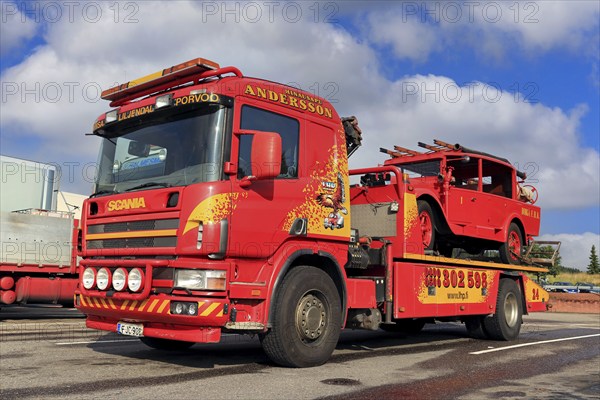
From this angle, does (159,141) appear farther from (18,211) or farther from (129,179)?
(18,211)

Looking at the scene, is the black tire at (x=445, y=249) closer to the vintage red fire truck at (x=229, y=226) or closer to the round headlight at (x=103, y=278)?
the vintage red fire truck at (x=229, y=226)

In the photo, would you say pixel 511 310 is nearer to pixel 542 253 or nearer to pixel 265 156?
pixel 542 253

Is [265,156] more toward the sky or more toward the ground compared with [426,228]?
more toward the sky

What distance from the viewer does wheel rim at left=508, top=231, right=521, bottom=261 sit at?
11539mm

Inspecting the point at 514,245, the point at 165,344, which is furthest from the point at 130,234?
the point at 514,245

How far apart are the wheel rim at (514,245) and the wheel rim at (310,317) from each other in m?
5.86

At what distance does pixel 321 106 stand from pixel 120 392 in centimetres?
418

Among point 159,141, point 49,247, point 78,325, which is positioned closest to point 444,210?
point 159,141

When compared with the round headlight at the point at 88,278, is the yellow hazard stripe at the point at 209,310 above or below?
below

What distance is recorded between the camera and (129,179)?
22.7 ft

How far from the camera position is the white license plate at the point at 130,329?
639cm

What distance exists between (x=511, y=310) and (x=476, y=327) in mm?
788

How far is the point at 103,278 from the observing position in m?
6.65

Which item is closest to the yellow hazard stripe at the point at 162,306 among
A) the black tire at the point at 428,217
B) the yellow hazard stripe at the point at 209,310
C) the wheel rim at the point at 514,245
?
the yellow hazard stripe at the point at 209,310
